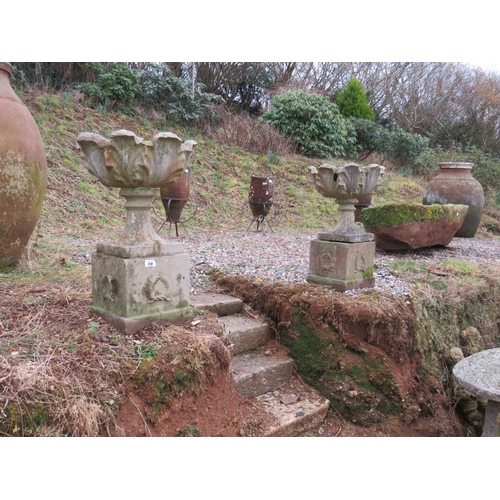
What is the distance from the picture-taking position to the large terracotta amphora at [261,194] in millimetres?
7066

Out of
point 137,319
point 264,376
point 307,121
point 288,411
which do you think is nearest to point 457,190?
point 307,121

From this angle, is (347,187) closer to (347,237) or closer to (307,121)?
(347,237)

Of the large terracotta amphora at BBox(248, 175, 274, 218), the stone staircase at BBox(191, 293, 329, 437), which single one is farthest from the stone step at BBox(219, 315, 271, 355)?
the large terracotta amphora at BBox(248, 175, 274, 218)

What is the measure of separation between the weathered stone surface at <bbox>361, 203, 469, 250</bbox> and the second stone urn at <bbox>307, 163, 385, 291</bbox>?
5.32ft

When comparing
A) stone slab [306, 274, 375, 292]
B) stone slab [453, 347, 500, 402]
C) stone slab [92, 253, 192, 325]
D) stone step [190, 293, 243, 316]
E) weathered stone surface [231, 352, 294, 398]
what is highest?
stone slab [92, 253, 192, 325]

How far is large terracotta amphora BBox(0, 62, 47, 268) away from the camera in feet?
10.7

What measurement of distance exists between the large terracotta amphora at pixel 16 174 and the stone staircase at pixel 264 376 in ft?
4.72

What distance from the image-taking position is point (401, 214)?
208 inches

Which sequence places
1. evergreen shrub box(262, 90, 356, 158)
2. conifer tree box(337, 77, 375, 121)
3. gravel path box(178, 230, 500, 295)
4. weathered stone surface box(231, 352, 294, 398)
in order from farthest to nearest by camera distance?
conifer tree box(337, 77, 375, 121)
evergreen shrub box(262, 90, 356, 158)
gravel path box(178, 230, 500, 295)
weathered stone surface box(231, 352, 294, 398)

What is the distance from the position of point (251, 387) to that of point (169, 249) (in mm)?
1126

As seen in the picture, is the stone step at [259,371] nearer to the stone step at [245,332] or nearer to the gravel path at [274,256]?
the stone step at [245,332]

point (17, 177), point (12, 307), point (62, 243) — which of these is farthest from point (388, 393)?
point (62, 243)

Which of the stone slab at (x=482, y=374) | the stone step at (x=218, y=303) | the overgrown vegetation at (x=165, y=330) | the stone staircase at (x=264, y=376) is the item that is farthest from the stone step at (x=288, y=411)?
the stone slab at (x=482, y=374)

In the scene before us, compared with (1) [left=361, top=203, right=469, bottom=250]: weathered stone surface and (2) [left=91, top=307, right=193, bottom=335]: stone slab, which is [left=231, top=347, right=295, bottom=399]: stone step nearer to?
(2) [left=91, top=307, right=193, bottom=335]: stone slab
